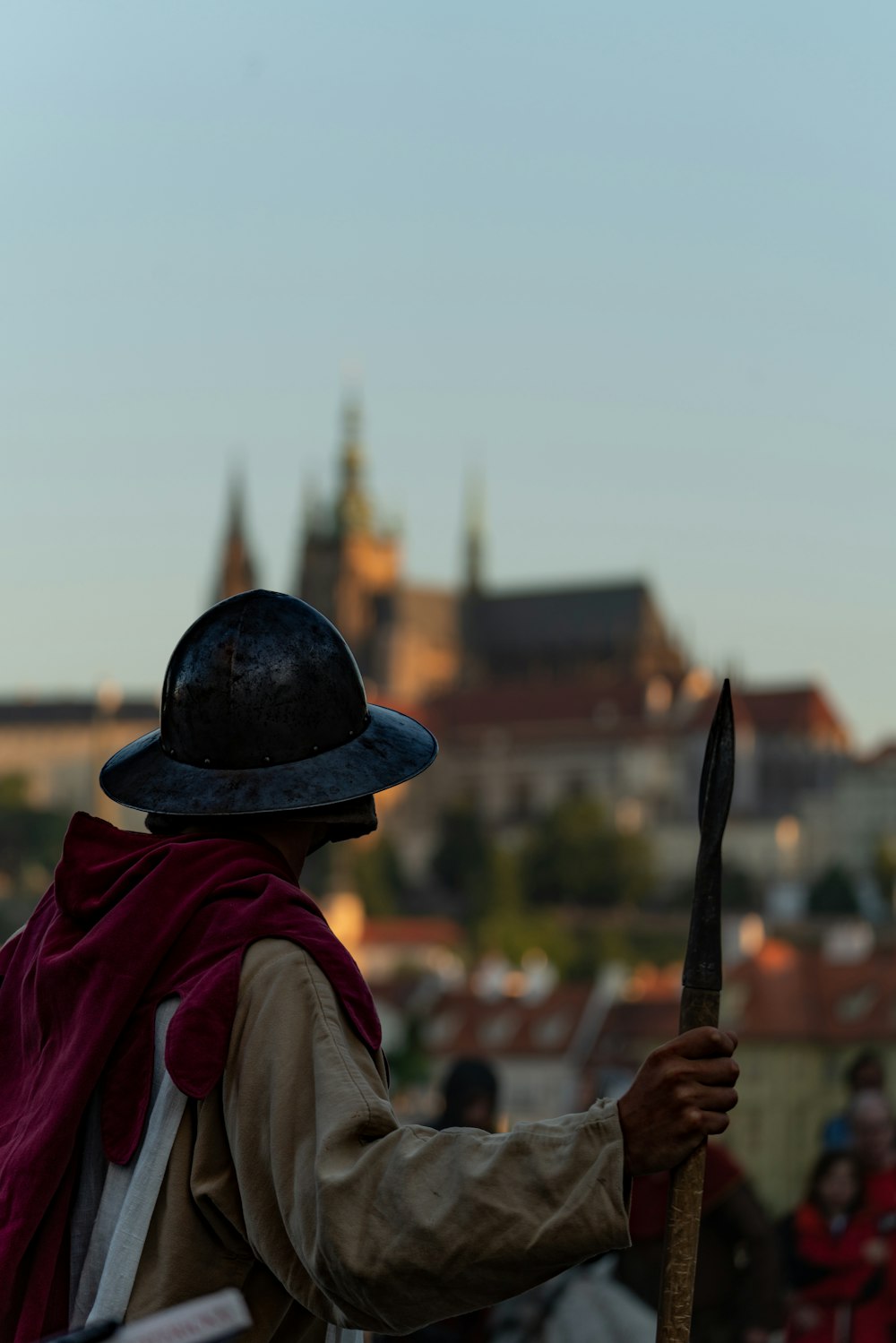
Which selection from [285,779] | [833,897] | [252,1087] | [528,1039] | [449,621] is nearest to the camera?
[252,1087]

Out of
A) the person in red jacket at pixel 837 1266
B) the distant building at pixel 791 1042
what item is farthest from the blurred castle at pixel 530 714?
the person in red jacket at pixel 837 1266

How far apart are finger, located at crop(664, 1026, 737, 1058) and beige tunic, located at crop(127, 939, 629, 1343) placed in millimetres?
81

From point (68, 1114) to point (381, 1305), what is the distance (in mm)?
365

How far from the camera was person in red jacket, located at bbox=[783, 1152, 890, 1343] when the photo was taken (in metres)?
6.66

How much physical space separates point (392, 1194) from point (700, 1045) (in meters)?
0.30

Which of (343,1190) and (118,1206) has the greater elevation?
(343,1190)

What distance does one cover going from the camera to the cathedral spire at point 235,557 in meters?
127

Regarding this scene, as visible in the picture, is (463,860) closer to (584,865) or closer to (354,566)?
(584,865)

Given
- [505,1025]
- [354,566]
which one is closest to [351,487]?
[354,566]

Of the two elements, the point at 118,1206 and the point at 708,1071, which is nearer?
the point at 708,1071

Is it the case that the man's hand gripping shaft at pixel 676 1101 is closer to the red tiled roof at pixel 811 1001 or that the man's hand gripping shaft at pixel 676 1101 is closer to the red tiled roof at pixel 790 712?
the red tiled roof at pixel 811 1001

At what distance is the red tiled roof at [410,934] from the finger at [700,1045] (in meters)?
91.3

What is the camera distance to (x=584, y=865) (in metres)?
106

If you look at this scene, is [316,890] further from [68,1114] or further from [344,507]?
[68,1114]
